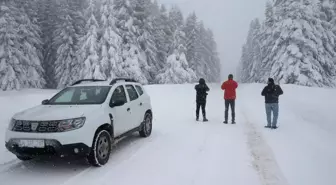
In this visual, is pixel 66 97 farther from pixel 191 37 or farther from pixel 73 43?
pixel 191 37

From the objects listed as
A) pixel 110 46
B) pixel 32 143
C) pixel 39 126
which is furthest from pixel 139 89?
pixel 110 46

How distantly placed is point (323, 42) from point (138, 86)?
1031 inches

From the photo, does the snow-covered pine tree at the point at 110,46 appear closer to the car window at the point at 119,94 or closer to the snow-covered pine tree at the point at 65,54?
the snow-covered pine tree at the point at 65,54

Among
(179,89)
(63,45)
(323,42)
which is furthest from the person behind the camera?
(63,45)

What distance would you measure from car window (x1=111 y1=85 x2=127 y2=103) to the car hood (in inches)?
32.6

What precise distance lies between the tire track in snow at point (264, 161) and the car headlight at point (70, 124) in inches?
149

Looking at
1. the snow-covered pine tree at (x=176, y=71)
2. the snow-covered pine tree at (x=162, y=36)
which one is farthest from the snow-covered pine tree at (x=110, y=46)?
the snow-covered pine tree at (x=162, y=36)

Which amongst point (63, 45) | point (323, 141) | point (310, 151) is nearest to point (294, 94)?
point (323, 141)

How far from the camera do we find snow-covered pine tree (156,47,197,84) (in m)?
37.0

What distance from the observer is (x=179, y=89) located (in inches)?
1059

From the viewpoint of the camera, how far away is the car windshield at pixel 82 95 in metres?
7.04

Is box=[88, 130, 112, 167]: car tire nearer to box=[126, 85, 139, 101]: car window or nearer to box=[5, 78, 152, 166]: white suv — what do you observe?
box=[5, 78, 152, 166]: white suv

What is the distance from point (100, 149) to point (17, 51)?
2864cm

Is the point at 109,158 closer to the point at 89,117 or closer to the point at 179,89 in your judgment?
the point at 89,117
